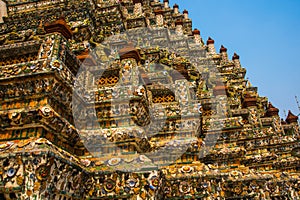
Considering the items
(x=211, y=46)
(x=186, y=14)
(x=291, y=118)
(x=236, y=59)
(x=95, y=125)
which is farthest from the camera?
(x=186, y=14)

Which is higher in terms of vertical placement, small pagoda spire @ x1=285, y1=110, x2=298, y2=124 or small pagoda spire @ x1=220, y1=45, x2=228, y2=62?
Result: small pagoda spire @ x1=220, y1=45, x2=228, y2=62

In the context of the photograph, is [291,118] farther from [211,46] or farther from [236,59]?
[211,46]

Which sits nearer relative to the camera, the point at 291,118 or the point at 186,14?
the point at 291,118

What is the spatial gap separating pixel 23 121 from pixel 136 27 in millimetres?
11768

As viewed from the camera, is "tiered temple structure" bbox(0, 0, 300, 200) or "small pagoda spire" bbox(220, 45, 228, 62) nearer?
"tiered temple structure" bbox(0, 0, 300, 200)

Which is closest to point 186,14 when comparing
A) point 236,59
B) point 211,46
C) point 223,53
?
point 211,46

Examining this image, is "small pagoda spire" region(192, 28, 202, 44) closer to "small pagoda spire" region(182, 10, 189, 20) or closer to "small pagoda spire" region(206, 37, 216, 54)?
"small pagoda spire" region(206, 37, 216, 54)

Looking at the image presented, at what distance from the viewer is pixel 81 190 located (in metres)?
3.77

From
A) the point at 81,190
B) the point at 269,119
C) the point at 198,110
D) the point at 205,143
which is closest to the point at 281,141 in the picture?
the point at 269,119

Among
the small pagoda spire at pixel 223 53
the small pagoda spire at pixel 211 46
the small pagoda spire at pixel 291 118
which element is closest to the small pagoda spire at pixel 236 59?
the small pagoda spire at pixel 223 53

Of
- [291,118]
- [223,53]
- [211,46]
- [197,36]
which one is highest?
[197,36]

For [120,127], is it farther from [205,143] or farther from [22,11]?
[22,11]

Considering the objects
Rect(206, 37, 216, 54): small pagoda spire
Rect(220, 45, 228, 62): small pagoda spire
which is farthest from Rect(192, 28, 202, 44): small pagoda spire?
Rect(220, 45, 228, 62): small pagoda spire

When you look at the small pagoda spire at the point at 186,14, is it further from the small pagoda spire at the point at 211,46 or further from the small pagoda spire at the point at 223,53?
the small pagoda spire at the point at 223,53
